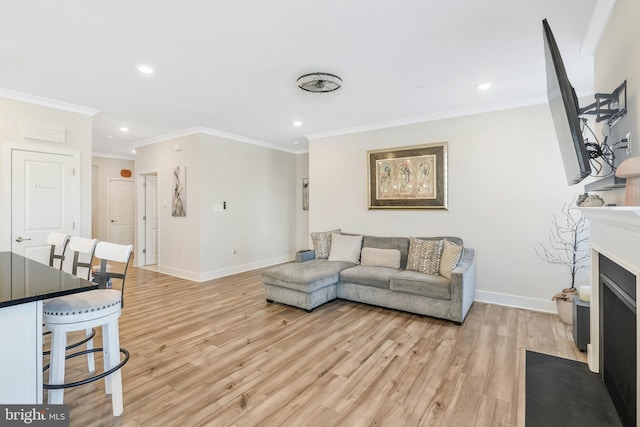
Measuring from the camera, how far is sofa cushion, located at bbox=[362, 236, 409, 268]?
14.1 feet

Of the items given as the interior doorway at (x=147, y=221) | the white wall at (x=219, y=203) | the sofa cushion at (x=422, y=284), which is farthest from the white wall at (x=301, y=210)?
the sofa cushion at (x=422, y=284)

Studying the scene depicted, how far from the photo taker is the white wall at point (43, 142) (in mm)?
3545

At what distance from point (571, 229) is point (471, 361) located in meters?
2.20

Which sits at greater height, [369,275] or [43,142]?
[43,142]

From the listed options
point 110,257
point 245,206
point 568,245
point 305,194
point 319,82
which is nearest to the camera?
point 110,257

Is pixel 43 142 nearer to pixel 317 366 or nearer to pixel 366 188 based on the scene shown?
pixel 317 366

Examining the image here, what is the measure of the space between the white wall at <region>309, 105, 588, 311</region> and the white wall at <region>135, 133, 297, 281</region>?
8.91 ft

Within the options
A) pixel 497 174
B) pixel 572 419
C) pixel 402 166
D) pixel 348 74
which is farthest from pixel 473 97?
pixel 572 419

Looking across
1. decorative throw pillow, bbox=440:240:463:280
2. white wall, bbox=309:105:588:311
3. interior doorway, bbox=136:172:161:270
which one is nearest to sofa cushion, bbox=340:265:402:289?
decorative throw pillow, bbox=440:240:463:280

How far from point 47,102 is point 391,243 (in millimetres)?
4808

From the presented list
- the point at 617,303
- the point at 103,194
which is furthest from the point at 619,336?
the point at 103,194

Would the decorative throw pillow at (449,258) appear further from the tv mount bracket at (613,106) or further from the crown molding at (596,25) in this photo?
the crown molding at (596,25)

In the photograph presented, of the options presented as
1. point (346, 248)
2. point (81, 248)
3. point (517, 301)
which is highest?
point (81, 248)

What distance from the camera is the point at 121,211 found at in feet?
26.3
